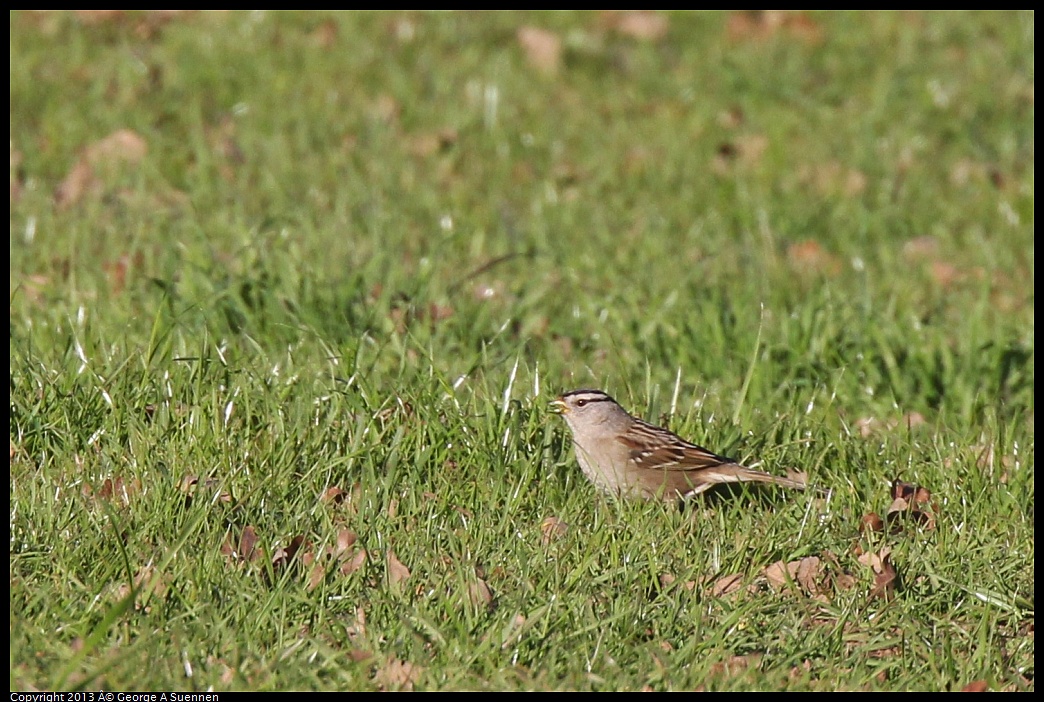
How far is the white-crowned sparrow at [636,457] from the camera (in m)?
6.14

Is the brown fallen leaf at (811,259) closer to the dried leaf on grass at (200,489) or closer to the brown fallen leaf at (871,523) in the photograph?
the brown fallen leaf at (871,523)

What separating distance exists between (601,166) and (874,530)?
5152mm

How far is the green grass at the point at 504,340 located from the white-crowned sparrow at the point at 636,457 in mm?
124

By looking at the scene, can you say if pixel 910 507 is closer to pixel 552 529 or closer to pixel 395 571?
pixel 552 529

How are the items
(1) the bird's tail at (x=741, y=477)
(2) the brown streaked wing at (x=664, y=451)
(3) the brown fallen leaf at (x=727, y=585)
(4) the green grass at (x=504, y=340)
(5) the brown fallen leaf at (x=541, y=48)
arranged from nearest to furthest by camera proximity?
(4) the green grass at (x=504, y=340)
(3) the brown fallen leaf at (x=727, y=585)
(1) the bird's tail at (x=741, y=477)
(2) the brown streaked wing at (x=664, y=451)
(5) the brown fallen leaf at (x=541, y=48)

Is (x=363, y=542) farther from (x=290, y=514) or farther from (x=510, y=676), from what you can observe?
(x=510, y=676)

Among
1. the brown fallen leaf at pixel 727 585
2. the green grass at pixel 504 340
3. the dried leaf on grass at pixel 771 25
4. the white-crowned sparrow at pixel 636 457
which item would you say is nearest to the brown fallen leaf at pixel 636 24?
the green grass at pixel 504 340

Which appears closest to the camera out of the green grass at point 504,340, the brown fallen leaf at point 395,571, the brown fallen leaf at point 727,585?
the green grass at point 504,340

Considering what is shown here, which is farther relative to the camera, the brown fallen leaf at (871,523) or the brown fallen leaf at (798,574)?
the brown fallen leaf at (871,523)

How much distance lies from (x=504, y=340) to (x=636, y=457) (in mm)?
1509

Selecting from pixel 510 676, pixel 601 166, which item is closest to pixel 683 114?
pixel 601 166

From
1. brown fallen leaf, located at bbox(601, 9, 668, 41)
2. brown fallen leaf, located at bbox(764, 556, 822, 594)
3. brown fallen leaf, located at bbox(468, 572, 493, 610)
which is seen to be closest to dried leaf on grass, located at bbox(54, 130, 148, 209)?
brown fallen leaf, located at bbox(601, 9, 668, 41)

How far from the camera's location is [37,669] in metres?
4.67

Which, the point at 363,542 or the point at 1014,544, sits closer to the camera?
the point at 363,542
